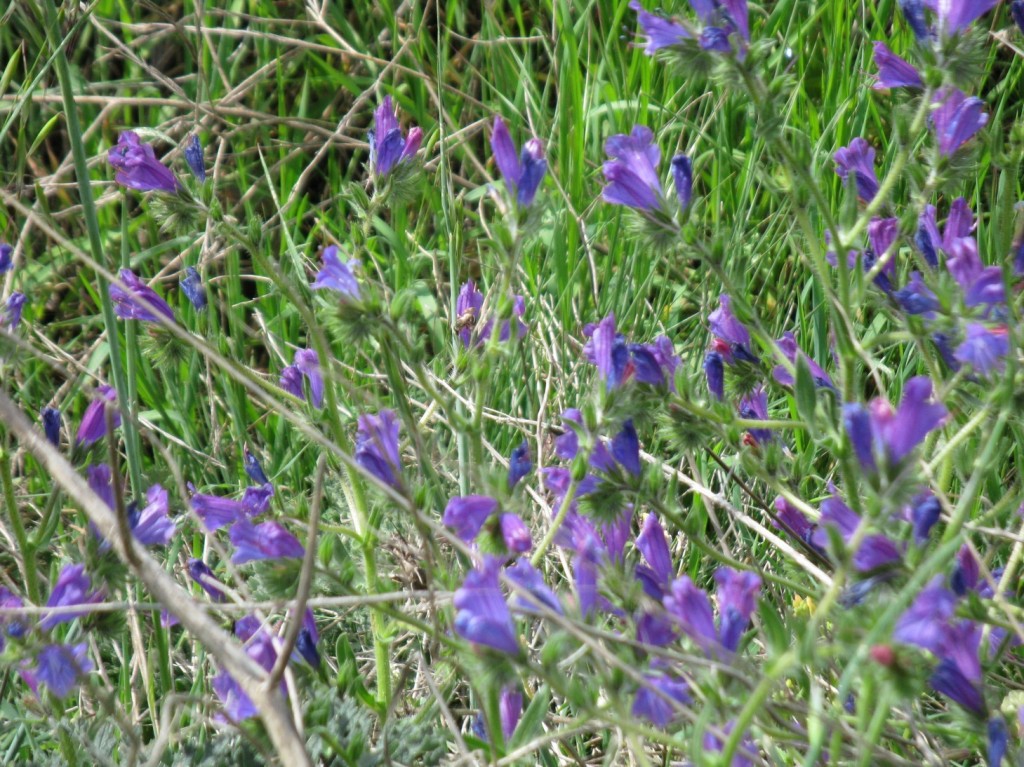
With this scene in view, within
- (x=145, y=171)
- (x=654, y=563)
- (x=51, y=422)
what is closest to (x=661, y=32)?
(x=654, y=563)

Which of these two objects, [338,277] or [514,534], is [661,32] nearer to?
[338,277]

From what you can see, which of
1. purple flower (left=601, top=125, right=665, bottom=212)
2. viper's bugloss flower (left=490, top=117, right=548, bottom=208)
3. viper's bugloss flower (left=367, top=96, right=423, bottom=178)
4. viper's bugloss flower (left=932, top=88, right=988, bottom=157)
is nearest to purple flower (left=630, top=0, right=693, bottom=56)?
purple flower (left=601, top=125, right=665, bottom=212)

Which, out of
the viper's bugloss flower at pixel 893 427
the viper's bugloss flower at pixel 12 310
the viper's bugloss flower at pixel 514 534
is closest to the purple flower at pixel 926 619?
the viper's bugloss flower at pixel 893 427

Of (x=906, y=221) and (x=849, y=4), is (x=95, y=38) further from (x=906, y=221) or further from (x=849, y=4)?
(x=906, y=221)

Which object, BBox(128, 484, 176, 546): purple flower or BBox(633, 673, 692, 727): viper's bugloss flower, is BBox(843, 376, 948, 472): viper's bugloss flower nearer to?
BBox(633, 673, 692, 727): viper's bugloss flower

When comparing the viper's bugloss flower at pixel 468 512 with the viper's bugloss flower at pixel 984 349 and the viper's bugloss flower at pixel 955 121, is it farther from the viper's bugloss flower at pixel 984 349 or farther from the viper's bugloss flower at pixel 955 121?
the viper's bugloss flower at pixel 955 121

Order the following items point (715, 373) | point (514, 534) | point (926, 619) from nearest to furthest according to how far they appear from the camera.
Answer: point (926, 619) → point (514, 534) → point (715, 373)

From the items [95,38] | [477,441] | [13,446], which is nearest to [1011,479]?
[477,441]
